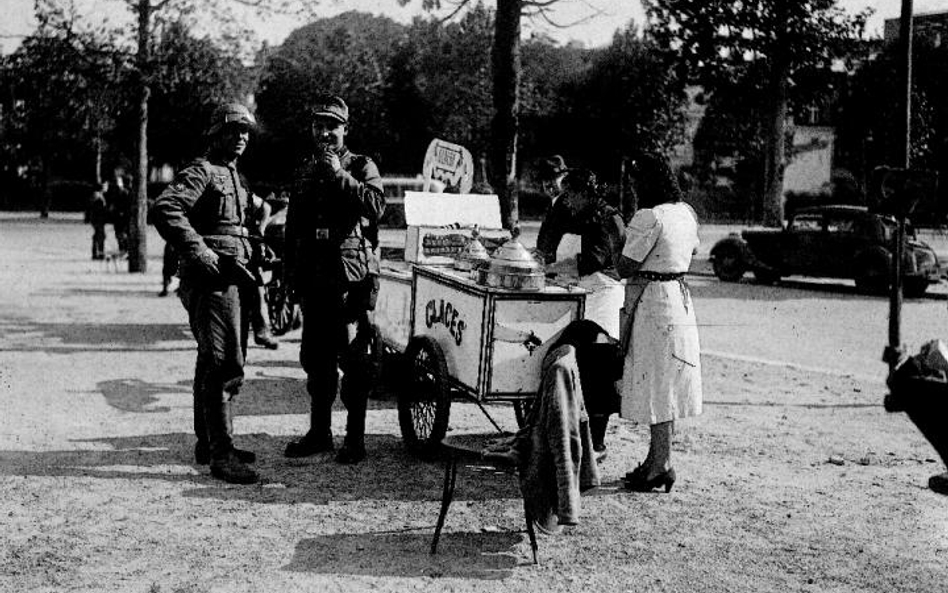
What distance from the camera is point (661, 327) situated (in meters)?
6.37

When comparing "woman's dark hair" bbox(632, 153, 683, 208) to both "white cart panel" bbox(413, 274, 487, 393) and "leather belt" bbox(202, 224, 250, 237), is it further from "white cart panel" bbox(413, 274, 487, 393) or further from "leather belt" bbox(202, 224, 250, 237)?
"leather belt" bbox(202, 224, 250, 237)

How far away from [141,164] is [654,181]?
1548 centimetres

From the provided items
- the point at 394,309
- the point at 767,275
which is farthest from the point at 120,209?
the point at 394,309

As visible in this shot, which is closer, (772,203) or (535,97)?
(772,203)

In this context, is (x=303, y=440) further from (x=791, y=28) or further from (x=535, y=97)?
(x=535, y=97)

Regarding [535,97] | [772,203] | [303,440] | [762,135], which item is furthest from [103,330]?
[535,97]

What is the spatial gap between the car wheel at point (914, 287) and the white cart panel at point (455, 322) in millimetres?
14541

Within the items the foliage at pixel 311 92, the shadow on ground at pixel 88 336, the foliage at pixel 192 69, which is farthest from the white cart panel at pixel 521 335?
the foliage at pixel 311 92

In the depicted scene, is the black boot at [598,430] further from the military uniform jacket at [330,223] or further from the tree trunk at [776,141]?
the tree trunk at [776,141]

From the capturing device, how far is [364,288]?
23.4 feet

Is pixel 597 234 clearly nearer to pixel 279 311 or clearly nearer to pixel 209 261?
pixel 209 261

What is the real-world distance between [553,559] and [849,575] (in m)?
1.42

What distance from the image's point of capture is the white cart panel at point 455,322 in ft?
21.1

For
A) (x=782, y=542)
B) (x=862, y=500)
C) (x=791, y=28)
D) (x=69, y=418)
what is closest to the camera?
(x=782, y=542)
